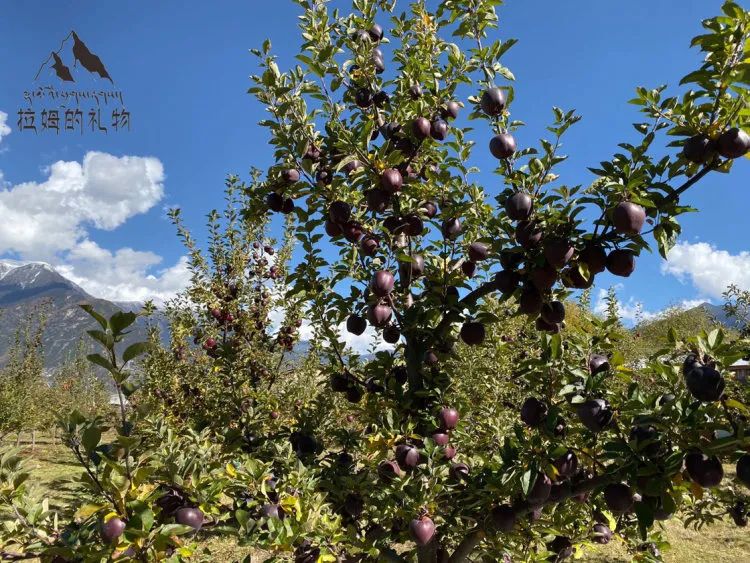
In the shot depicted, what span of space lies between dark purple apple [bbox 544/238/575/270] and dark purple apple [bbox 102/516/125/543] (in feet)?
6.41

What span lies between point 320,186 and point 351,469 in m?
1.82

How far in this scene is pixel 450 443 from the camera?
3.02 meters

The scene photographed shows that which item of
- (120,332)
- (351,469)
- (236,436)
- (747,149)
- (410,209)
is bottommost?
(351,469)

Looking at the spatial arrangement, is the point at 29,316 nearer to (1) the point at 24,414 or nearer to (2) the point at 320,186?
(1) the point at 24,414

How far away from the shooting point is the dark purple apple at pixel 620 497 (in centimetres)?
186

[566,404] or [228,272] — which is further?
[228,272]

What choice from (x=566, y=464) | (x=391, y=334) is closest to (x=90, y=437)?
(x=391, y=334)

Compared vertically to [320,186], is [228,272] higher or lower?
higher

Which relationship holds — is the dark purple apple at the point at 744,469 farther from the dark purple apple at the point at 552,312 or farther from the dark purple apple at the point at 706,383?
the dark purple apple at the point at 552,312

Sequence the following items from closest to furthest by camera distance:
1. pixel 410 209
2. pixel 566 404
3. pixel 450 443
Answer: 1. pixel 566 404
2. pixel 410 209
3. pixel 450 443

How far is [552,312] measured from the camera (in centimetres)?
233

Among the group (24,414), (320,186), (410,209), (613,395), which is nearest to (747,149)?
(613,395)

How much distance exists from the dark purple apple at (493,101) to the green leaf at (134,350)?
1.86m

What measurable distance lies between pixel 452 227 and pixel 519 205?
721 millimetres
